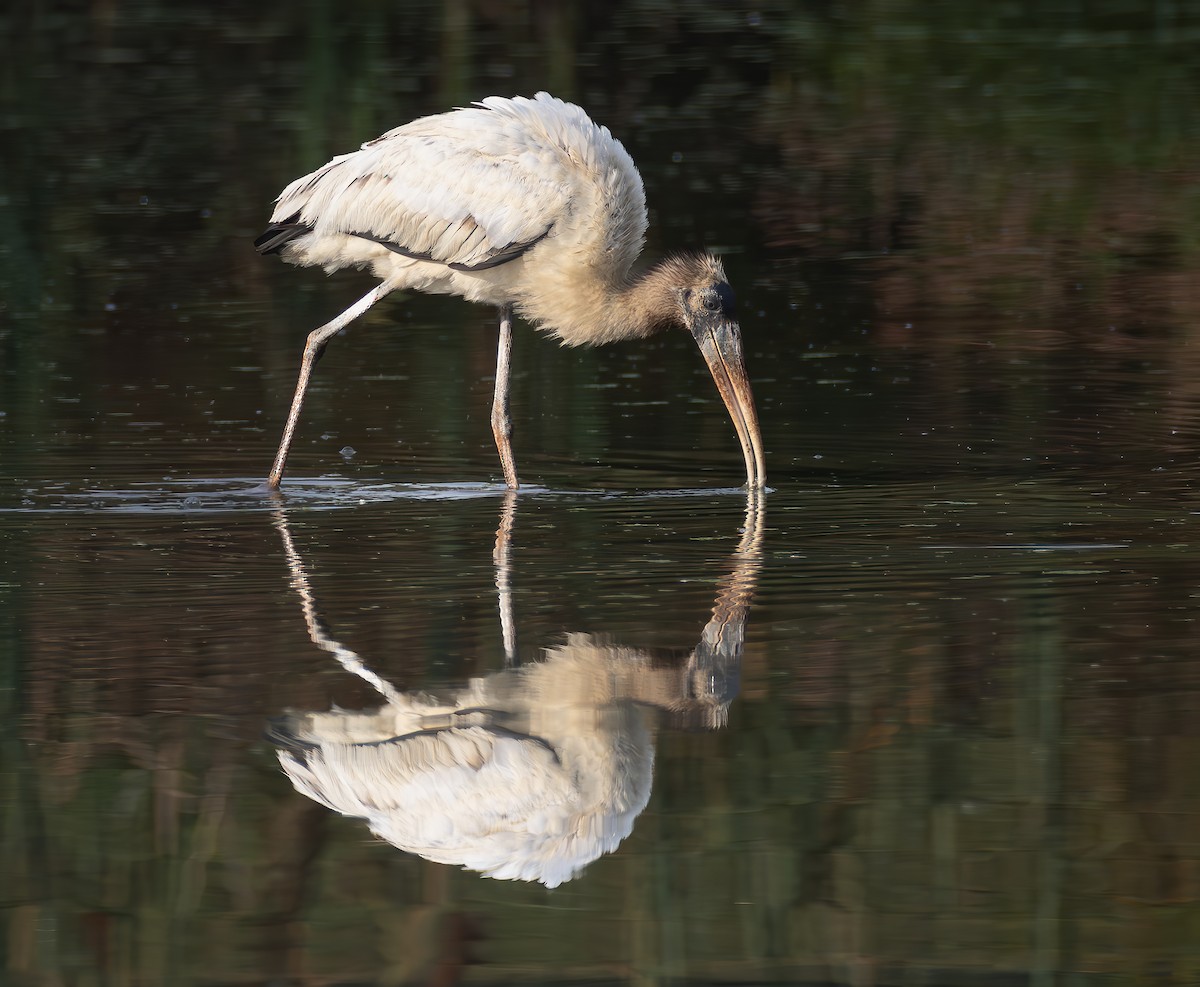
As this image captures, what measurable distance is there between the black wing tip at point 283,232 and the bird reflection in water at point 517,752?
13.1 ft

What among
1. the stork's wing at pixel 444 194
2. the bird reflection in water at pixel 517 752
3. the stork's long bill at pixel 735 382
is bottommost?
the stork's long bill at pixel 735 382

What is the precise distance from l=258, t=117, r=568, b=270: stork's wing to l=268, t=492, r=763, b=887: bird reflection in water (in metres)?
3.40

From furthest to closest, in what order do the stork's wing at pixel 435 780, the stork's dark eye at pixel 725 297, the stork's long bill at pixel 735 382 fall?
the stork's dark eye at pixel 725 297, the stork's long bill at pixel 735 382, the stork's wing at pixel 435 780

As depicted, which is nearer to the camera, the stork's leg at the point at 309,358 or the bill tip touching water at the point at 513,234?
the stork's leg at the point at 309,358

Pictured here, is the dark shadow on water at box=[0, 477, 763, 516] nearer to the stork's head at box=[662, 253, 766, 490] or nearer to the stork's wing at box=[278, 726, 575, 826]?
the stork's head at box=[662, 253, 766, 490]

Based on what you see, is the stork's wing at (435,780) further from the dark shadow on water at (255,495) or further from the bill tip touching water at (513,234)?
the bill tip touching water at (513,234)

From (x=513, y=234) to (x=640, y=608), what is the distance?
2994mm

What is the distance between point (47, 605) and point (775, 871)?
317 centimetres

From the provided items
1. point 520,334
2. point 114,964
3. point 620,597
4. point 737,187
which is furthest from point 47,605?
point 737,187

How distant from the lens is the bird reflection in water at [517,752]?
522cm

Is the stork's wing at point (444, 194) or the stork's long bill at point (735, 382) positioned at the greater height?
the stork's wing at point (444, 194)

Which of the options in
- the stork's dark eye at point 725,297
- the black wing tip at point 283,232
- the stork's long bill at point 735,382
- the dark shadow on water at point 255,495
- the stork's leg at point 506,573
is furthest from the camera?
the black wing tip at point 283,232

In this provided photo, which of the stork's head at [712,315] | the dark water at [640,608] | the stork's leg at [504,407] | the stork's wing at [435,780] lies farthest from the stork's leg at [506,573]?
the stork's head at [712,315]

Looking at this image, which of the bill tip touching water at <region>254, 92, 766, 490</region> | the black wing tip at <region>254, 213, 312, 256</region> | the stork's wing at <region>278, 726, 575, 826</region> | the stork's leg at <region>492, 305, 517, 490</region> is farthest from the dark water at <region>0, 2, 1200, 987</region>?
the black wing tip at <region>254, 213, 312, 256</region>
